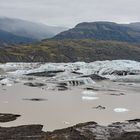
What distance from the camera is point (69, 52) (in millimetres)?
136625

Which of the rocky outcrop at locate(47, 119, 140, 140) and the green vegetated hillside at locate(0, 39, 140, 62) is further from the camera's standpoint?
the green vegetated hillside at locate(0, 39, 140, 62)

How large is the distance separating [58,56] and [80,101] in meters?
98.2

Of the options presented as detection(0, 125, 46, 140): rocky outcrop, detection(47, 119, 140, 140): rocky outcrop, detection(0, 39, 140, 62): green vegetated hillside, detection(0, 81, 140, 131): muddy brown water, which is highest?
detection(0, 39, 140, 62): green vegetated hillside

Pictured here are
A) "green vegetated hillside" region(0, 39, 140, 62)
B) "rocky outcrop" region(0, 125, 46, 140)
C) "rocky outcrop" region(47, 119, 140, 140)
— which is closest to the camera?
"rocky outcrop" region(47, 119, 140, 140)

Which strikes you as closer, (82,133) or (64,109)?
(82,133)

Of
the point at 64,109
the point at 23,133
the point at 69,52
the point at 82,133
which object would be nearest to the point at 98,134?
the point at 82,133

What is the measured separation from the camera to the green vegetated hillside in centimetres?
12000

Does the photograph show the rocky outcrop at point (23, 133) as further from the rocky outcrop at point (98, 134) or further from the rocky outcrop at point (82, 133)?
the rocky outcrop at point (98, 134)

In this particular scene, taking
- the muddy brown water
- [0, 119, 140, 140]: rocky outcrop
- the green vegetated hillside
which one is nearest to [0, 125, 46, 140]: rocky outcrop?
[0, 119, 140, 140]: rocky outcrop

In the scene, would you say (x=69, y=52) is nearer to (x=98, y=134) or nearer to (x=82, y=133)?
(x=82, y=133)

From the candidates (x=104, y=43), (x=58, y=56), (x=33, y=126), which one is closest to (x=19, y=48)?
(x=58, y=56)

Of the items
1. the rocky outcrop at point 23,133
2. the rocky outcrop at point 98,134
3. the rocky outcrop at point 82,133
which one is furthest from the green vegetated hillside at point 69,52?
the rocky outcrop at point 98,134

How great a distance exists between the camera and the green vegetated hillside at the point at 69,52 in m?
120

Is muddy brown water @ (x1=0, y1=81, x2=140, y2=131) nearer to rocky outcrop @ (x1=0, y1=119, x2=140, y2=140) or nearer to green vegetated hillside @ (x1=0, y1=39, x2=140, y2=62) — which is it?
rocky outcrop @ (x1=0, y1=119, x2=140, y2=140)
